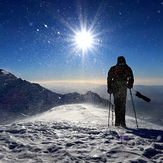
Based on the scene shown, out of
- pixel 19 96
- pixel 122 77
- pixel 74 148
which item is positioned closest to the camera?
pixel 74 148

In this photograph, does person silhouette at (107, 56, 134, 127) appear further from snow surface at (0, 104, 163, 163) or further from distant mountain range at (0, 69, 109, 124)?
distant mountain range at (0, 69, 109, 124)

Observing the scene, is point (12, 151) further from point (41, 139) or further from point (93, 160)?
point (93, 160)

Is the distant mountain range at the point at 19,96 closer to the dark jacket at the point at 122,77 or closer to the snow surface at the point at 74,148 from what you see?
the dark jacket at the point at 122,77

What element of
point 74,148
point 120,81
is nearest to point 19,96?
point 120,81

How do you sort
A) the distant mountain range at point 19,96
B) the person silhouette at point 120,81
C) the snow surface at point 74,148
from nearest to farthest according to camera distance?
the snow surface at point 74,148 → the person silhouette at point 120,81 → the distant mountain range at point 19,96

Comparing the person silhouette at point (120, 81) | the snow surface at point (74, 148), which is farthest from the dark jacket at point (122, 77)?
the snow surface at point (74, 148)

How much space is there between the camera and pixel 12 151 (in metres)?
4.27

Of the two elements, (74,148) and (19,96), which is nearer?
(74,148)

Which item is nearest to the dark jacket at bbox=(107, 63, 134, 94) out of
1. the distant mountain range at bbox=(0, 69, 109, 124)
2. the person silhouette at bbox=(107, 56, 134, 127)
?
the person silhouette at bbox=(107, 56, 134, 127)

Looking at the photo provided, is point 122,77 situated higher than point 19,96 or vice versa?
point 19,96

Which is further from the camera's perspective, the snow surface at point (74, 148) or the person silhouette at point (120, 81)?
the person silhouette at point (120, 81)

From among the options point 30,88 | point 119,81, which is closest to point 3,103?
point 30,88

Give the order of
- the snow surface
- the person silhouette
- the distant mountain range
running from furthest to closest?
the distant mountain range
the person silhouette
the snow surface

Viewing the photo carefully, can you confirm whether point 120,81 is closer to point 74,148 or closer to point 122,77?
point 122,77
